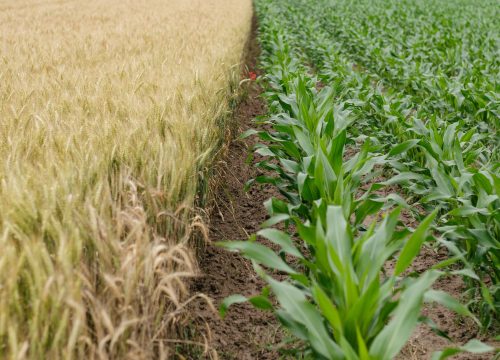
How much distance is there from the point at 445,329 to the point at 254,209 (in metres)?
1.59

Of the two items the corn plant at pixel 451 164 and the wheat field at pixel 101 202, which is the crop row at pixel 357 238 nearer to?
the corn plant at pixel 451 164

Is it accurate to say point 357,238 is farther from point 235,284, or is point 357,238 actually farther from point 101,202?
point 101,202

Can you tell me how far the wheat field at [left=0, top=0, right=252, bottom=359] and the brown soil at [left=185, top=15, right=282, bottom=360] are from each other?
34 centimetres

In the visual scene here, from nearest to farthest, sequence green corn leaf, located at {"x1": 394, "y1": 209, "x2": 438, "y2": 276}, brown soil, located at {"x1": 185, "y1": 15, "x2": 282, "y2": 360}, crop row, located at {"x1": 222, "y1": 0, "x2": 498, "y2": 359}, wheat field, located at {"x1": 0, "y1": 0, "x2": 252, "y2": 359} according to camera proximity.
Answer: wheat field, located at {"x1": 0, "y1": 0, "x2": 252, "y2": 359} < crop row, located at {"x1": 222, "y1": 0, "x2": 498, "y2": 359} < green corn leaf, located at {"x1": 394, "y1": 209, "x2": 438, "y2": 276} < brown soil, located at {"x1": 185, "y1": 15, "x2": 282, "y2": 360}

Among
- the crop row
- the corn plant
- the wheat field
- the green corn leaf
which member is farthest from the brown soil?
the corn plant

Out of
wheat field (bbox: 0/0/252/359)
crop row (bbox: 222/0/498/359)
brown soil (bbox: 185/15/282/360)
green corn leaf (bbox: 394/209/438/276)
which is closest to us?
wheat field (bbox: 0/0/252/359)

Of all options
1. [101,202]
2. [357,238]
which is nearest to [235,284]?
[357,238]

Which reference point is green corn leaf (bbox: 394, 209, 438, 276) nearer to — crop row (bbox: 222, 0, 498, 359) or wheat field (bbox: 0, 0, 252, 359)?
crop row (bbox: 222, 0, 498, 359)

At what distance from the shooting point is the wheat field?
1224mm

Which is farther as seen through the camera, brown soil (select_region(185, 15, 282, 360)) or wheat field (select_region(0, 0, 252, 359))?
brown soil (select_region(185, 15, 282, 360))

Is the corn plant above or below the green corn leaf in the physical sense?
below

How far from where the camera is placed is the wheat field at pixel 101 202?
122 cm

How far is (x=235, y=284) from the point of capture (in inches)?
109

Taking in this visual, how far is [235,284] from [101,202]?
1.28 m
